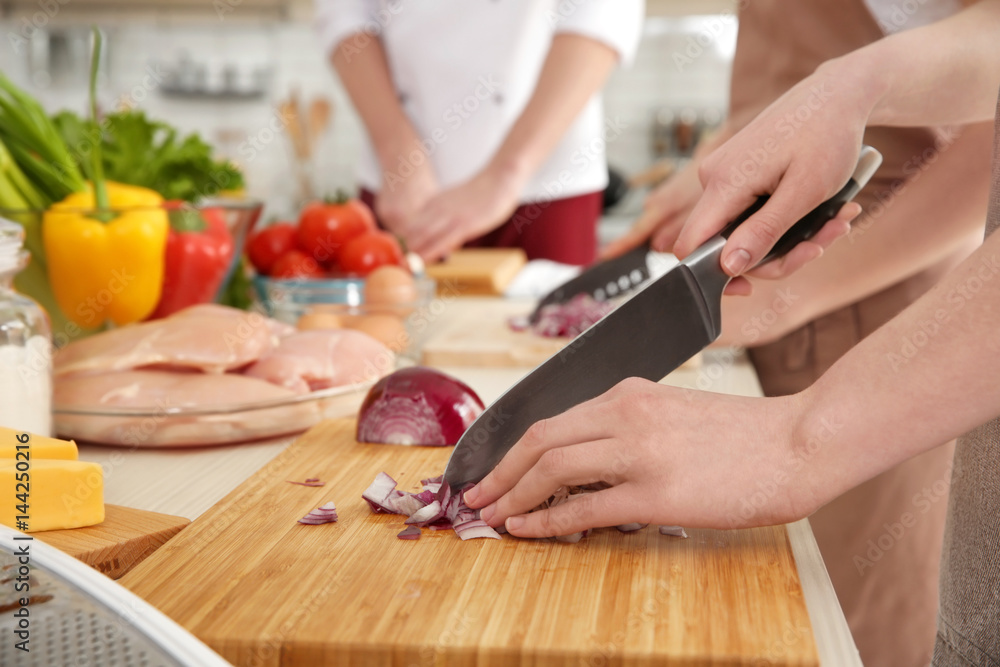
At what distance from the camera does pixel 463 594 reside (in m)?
0.60

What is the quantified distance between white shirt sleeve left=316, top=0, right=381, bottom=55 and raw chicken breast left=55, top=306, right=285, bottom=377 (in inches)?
60.9

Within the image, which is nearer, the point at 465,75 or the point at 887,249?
the point at 887,249

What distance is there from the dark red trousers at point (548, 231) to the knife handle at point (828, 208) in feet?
5.41

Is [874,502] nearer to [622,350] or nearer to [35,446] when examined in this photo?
[622,350]

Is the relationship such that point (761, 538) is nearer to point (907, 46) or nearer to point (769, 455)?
point (769, 455)

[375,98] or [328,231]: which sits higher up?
[375,98]

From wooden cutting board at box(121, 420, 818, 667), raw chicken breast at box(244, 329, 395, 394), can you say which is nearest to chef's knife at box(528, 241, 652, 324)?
raw chicken breast at box(244, 329, 395, 394)

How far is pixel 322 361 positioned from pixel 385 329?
0.81 feet

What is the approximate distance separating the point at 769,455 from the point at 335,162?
16.9 ft

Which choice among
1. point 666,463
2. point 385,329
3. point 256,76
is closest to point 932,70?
point 666,463

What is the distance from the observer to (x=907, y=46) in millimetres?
851

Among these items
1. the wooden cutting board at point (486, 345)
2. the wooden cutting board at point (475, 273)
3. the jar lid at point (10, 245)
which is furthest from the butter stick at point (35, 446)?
the wooden cutting board at point (475, 273)

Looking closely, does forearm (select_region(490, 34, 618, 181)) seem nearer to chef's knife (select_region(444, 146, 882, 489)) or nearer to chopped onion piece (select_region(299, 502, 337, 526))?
chef's knife (select_region(444, 146, 882, 489))

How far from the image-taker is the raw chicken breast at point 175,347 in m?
0.95
